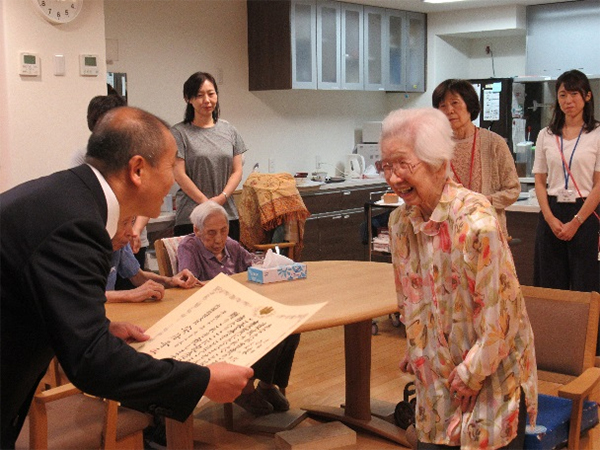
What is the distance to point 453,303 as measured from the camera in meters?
1.91

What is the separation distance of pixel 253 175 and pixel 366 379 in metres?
2.42

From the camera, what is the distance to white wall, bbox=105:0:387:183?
6168 millimetres

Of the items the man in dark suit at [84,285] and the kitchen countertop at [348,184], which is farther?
the kitchen countertop at [348,184]

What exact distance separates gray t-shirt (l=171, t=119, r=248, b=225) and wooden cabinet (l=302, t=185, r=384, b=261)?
→ 1.90 meters

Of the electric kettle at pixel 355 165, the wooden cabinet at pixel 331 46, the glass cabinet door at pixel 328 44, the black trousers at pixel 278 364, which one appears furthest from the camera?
the electric kettle at pixel 355 165

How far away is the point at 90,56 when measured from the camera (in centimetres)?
471

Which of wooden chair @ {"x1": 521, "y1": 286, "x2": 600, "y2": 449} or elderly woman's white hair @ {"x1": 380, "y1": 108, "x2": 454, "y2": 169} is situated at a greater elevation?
elderly woman's white hair @ {"x1": 380, "y1": 108, "x2": 454, "y2": 169}

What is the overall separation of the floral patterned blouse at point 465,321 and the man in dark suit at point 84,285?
25.6 inches

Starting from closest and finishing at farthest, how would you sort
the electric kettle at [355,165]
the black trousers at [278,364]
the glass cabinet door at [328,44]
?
the black trousers at [278,364]
the glass cabinet door at [328,44]
the electric kettle at [355,165]

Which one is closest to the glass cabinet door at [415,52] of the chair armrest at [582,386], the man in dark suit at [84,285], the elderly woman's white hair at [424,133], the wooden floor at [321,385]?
the wooden floor at [321,385]

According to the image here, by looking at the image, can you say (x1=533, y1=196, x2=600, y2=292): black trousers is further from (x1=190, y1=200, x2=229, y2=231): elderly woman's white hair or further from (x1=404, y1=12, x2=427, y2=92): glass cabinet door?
(x1=404, y1=12, x2=427, y2=92): glass cabinet door

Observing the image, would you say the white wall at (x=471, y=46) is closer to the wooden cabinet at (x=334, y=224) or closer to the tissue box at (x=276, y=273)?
the wooden cabinet at (x=334, y=224)

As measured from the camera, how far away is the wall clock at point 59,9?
446 centimetres

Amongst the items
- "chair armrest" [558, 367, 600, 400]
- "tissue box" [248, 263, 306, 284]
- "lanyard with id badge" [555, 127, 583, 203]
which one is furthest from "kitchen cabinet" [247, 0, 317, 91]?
"chair armrest" [558, 367, 600, 400]
